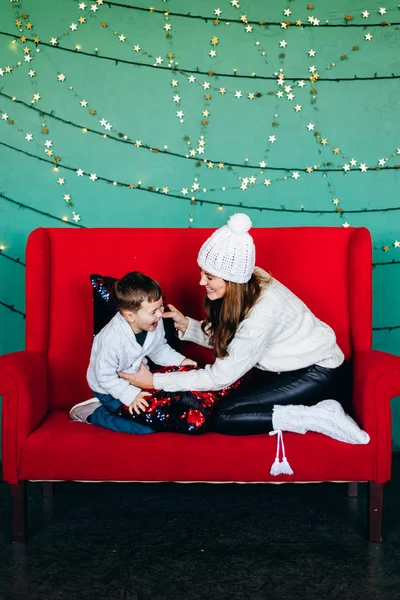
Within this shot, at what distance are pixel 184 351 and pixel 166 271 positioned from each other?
13.1 inches

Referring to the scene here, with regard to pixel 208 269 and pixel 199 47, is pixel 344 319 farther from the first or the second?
pixel 199 47

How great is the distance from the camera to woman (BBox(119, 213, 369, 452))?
2.25m

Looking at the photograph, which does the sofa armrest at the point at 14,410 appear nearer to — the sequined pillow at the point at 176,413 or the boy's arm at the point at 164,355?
the sequined pillow at the point at 176,413

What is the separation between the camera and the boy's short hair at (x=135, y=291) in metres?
2.31

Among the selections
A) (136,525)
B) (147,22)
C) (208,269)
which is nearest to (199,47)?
(147,22)

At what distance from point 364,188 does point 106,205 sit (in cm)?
121

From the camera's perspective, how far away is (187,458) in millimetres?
2191

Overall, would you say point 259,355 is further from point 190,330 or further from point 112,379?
point 112,379

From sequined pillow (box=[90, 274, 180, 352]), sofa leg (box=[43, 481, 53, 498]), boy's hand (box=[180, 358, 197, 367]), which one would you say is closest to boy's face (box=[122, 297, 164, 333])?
sequined pillow (box=[90, 274, 180, 352])

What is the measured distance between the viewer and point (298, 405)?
232 cm

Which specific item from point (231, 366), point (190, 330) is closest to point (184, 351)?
point (190, 330)

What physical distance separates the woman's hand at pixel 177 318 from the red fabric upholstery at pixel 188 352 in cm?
14

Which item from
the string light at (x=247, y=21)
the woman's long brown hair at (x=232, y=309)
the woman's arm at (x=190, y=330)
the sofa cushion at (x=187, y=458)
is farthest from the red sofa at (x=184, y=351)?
the string light at (x=247, y=21)

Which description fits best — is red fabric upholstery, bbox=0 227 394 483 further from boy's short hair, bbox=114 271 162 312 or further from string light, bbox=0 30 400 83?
string light, bbox=0 30 400 83
